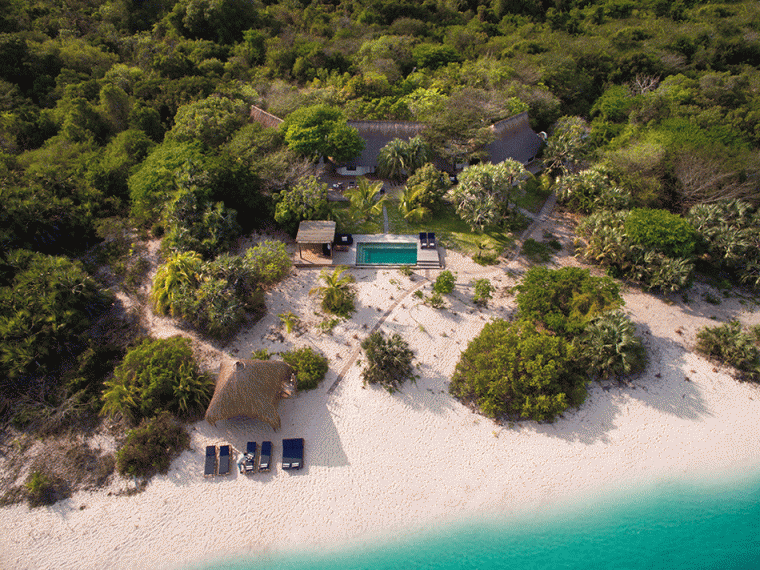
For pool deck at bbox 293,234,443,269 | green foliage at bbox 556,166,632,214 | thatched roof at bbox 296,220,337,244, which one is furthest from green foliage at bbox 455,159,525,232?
thatched roof at bbox 296,220,337,244

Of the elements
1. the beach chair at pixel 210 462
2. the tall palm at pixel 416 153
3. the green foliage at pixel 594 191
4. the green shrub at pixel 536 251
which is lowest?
the beach chair at pixel 210 462

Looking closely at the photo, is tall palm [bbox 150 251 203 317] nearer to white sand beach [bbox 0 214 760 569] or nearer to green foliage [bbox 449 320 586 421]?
white sand beach [bbox 0 214 760 569]

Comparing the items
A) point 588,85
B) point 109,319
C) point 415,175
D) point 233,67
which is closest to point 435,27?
point 588,85

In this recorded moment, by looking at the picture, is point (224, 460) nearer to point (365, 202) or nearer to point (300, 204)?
point (300, 204)

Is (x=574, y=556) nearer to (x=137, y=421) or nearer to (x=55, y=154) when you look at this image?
(x=137, y=421)

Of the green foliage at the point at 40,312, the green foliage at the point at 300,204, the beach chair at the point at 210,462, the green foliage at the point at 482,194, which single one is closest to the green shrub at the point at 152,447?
the beach chair at the point at 210,462

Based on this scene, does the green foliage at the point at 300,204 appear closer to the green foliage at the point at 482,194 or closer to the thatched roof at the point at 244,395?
the green foliage at the point at 482,194
